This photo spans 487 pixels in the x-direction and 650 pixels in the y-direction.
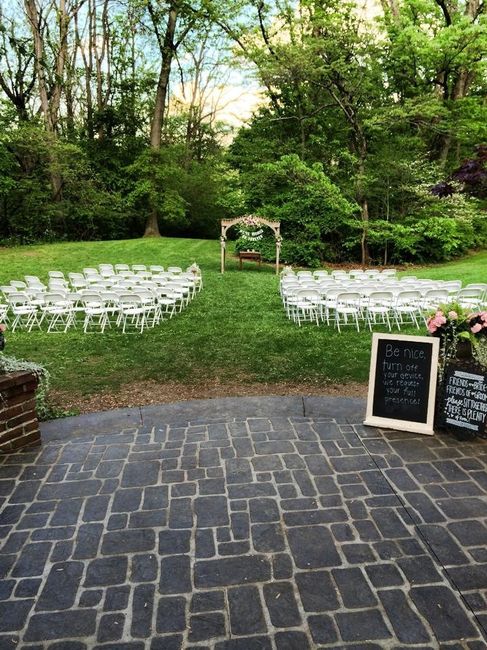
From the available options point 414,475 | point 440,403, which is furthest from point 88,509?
point 440,403

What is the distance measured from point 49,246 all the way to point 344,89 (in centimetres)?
1773

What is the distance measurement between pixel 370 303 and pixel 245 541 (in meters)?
8.10

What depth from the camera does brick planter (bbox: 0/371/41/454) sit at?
457cm

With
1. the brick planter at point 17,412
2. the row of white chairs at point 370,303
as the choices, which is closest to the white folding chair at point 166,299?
the row of white chairs at point 370,303

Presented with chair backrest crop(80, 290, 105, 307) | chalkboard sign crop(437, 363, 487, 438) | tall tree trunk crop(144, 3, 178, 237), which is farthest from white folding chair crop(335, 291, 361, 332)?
tall tree trunk crop(144, 3, 178, 237)

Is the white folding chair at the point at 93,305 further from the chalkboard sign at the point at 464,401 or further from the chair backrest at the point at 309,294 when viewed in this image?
the chalkboard sign at the point at 464,401

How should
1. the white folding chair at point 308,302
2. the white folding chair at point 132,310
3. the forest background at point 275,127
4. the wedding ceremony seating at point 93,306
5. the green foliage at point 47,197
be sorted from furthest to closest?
the green foliage at point 47,197
the forest background at point 275,127
the white folding chair at point 308,302
the wedding ceremony seating at point 93,306
the white folding chair at point 132,310

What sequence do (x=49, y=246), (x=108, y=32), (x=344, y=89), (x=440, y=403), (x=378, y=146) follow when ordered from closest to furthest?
(x=440, y=403) → (x=344, y=89) → (x=378, y=146) → (x=49, y=246) → (x=108, y=32)

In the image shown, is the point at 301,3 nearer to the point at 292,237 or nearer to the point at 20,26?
the point at 292,237

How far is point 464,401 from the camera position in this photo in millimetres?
4766

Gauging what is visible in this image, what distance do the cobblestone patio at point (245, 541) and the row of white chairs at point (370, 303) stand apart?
543cm

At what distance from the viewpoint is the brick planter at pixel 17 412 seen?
180 inches

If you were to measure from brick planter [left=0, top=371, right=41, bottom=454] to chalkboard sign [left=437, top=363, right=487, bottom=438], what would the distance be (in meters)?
4.34

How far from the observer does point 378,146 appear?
78.8ft
